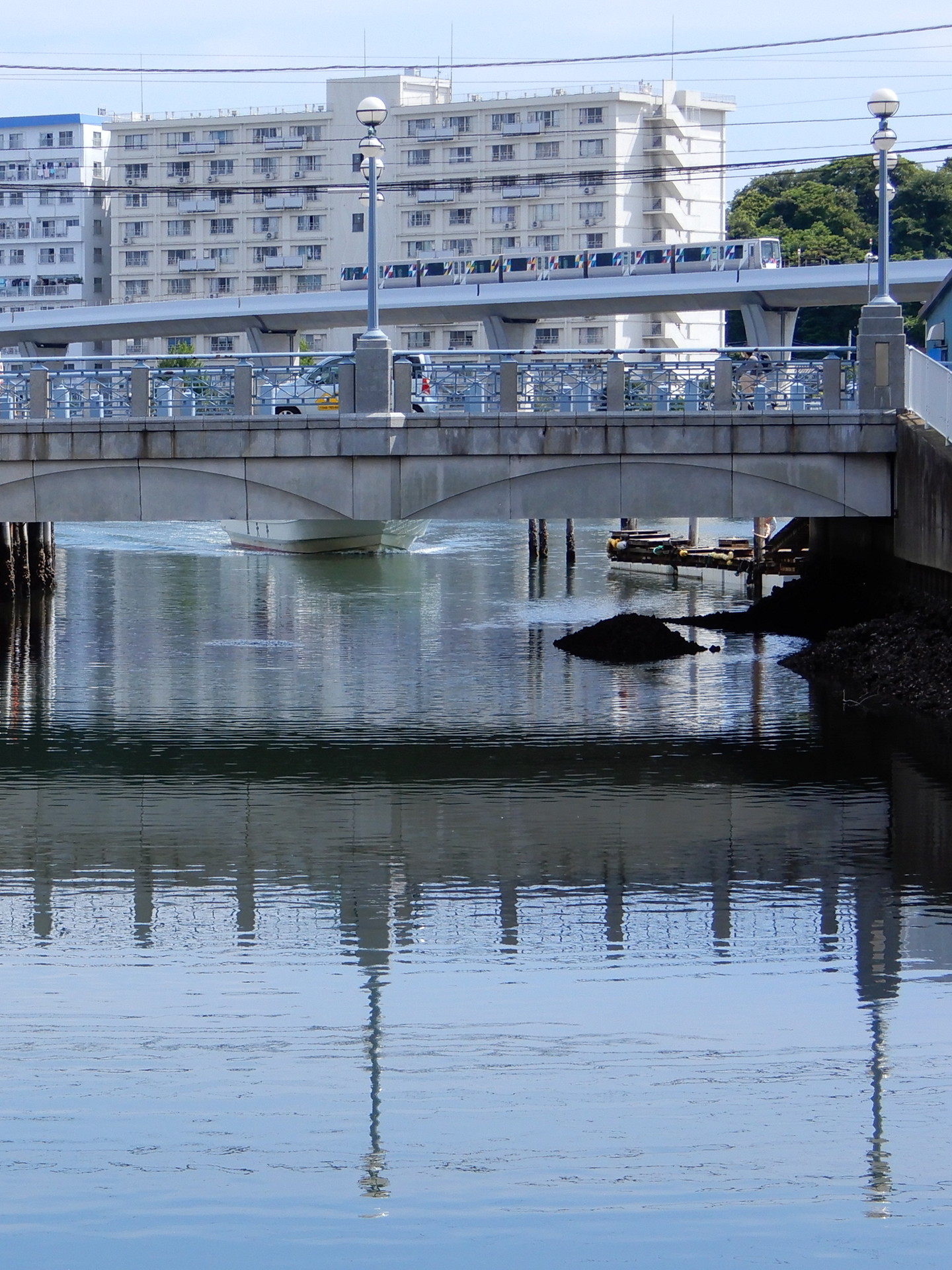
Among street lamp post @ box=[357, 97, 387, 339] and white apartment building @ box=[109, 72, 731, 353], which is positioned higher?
white apartment building @ box=[109, 72, 731, 353]

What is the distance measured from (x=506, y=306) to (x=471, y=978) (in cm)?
7106

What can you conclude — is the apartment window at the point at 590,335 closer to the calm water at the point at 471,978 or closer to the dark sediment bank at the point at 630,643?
the dark sediment bank at the point at 630,643

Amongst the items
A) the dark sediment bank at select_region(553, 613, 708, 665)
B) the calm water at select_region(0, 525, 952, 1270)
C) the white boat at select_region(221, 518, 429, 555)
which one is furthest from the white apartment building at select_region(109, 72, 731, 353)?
the calm water at select_region(0, 525, 952, 1270)

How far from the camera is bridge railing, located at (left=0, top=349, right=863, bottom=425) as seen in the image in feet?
96.4

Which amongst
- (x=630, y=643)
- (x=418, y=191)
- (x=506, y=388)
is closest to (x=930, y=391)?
(x=506, y=388)

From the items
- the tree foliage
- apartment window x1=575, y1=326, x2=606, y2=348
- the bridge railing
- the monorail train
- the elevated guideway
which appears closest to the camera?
the bridge railing

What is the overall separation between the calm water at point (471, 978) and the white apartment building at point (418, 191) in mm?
87169

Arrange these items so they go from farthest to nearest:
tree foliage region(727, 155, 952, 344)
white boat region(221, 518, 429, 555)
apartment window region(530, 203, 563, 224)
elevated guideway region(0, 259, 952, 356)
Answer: apartment window region(530, 203, 563, 224) → tree foliage region(727, 155, 952, 344) → elevated guideway region(0, 259, 952, 356) → white boat region(221, 518, 429, 555)

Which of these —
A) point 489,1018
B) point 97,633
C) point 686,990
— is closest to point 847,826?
point 686,990

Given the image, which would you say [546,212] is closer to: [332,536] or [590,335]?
[590,335]

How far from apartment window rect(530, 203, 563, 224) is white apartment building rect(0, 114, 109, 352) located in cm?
3455

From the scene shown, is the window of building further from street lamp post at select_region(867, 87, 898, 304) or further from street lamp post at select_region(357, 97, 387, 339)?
street lamp post at select_region(867, 87, 898, 304)

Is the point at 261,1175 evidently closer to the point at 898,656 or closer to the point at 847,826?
the point at 847,826

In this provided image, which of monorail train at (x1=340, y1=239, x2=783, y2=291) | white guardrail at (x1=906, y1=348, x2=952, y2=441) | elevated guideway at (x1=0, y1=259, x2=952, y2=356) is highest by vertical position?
monorail train at (x1=340, y1=239, x2=783, y2=291)
